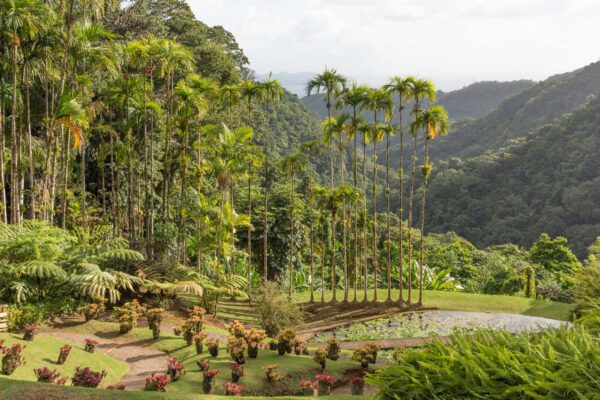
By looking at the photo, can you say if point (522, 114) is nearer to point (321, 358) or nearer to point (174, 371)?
point (321, 358)

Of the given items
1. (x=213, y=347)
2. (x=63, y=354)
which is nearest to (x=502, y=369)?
(x=213, y=347)

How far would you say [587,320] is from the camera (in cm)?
670

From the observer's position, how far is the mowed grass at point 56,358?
9742mm

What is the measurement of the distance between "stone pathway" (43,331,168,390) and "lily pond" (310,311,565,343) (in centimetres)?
662

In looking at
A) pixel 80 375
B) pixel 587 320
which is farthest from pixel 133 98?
pixel 587 320

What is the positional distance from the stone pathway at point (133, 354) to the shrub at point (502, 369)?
22.2 ft

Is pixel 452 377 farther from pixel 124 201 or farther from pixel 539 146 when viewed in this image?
pixel 539 146

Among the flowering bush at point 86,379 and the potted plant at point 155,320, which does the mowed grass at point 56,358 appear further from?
the potted plant at point 155,320

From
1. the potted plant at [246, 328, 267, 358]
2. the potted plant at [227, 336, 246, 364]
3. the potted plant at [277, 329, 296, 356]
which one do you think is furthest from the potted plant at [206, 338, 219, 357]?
the potted plant at [277, 329, 296, 356]

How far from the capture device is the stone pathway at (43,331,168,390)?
1116cm

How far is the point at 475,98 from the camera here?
497 ft

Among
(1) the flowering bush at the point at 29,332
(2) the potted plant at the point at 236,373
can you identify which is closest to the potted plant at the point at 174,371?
(2) the potted plant at the point at 236,373

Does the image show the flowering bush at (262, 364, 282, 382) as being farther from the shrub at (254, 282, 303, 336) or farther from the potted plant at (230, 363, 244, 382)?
the shrub at (254, 282, 303, 336)

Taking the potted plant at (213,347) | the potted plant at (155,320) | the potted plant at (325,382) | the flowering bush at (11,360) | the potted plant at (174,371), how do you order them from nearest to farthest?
the flowering bush at (11,360) < the potted plant at (325,382) < the potted plant at (174,371) < the potted plant at (213,347) < the potted plant at (155,320)
